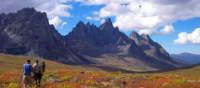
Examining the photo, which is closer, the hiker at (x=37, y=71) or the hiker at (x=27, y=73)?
the hiker at (x=27, y=73)

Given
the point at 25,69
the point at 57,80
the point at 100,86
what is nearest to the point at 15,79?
the point at 57,80

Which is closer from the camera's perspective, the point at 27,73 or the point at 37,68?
the point at 27,73

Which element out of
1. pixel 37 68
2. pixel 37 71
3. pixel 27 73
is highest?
pixel 37 68

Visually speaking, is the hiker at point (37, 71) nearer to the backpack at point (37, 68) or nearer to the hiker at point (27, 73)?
the backpack at point (37, 68)

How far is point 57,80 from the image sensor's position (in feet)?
173

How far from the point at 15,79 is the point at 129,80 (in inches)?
517

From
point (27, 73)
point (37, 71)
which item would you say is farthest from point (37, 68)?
point (27, 73)

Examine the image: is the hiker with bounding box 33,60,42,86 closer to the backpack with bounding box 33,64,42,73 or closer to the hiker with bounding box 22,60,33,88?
the backpack with bounding box 33,64,42,73

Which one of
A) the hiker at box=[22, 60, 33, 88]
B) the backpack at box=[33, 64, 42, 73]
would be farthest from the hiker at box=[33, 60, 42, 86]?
the hiker at box=[22, 60, 33, 88]

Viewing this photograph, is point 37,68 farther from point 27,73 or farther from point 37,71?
point 27,73

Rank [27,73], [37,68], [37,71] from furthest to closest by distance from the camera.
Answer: [37,71]
[37,68]
[27,73]

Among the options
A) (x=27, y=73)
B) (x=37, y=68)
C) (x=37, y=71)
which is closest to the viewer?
(x=27, y=73)

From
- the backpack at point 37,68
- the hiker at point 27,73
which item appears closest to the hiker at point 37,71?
the backpack at point 37,68

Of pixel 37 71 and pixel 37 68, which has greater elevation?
pixel 37 68
